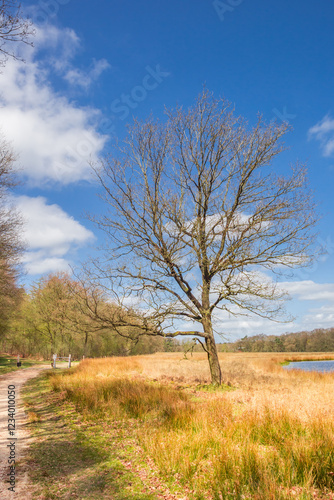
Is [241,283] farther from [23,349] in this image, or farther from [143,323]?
Answer: [23,349]

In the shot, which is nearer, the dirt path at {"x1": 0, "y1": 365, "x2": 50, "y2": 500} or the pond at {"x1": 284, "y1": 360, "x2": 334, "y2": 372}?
the dirt path at {"x1": 0, "y1": 365, "x2": 50, "y2": 500}

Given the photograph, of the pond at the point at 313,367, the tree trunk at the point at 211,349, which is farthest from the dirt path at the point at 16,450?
the pond at the point at 313,367

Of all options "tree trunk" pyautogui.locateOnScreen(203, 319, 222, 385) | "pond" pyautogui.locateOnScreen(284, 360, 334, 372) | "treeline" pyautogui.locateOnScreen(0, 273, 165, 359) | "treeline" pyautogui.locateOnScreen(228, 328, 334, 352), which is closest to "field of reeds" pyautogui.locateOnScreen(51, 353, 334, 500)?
"tree trunk" pyautogui.locateOnScreen(203, 319, 222, 385)

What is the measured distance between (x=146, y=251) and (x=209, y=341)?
4.44 metres

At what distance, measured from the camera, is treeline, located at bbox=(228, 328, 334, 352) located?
69.0 m

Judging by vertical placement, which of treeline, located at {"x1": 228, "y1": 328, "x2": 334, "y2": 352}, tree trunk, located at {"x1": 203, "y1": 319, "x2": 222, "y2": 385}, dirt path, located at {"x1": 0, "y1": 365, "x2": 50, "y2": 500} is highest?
tree trunk, located at {"x1": 203, "y1": 319, "x2": 222, "y2": 385}

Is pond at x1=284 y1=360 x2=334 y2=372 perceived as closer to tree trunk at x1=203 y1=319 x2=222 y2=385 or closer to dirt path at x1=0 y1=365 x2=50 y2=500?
tree trunk at x1=203 y1=319 x2=222 y2=385

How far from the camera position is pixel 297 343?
75.1m

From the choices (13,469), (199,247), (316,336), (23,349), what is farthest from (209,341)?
(316,336)

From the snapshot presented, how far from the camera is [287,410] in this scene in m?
6.43

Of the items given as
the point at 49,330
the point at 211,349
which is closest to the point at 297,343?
the point at 49,330

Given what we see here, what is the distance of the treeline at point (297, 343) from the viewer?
69.0 metres

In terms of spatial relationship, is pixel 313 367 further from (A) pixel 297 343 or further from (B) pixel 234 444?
(A) pixel 297 343

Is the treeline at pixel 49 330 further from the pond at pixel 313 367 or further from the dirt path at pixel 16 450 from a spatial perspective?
the pond at pixel 313 367
